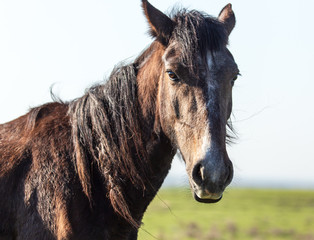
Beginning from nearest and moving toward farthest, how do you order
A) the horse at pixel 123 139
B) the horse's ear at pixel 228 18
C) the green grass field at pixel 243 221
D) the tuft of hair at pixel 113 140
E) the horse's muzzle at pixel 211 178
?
the horse's muzzle at pixel 211 178 < the horse at pixel 123 139 < the tuft of hair at pixel 113 140 < the horse's ear at pixel 228 18 < the green grass field at pixel 243 221

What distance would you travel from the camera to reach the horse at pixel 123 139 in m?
3.66

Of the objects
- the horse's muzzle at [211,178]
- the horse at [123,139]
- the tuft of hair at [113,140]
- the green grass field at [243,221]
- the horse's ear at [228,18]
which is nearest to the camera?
the horse's muzzle at [211,178]

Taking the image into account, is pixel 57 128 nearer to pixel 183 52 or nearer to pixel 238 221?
pixel 183 52

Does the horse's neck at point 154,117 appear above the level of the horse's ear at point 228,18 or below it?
below

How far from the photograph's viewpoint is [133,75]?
4367 millimetres

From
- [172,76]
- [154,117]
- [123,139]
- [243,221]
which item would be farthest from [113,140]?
[243,221]

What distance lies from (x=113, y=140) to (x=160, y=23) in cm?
131

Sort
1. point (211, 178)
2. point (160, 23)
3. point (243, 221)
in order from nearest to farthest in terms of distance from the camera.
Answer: point (211, 178) → point (160, 23) → point (243, 221)

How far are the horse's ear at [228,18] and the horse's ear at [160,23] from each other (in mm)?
698

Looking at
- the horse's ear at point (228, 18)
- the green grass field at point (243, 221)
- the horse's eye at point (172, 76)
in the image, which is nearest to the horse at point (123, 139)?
the horse's eye at point (172, 76)

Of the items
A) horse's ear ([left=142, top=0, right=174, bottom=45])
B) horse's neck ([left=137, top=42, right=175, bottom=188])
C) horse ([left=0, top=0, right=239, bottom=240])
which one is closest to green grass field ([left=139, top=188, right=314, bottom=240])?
horse's neck ([left=137, top=42, right=175, bottom=188])

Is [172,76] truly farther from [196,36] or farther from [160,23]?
[160,23]

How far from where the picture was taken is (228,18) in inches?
180

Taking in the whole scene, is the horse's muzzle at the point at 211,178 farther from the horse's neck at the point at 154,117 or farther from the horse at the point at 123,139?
the horse's neck at the point at 154,117
